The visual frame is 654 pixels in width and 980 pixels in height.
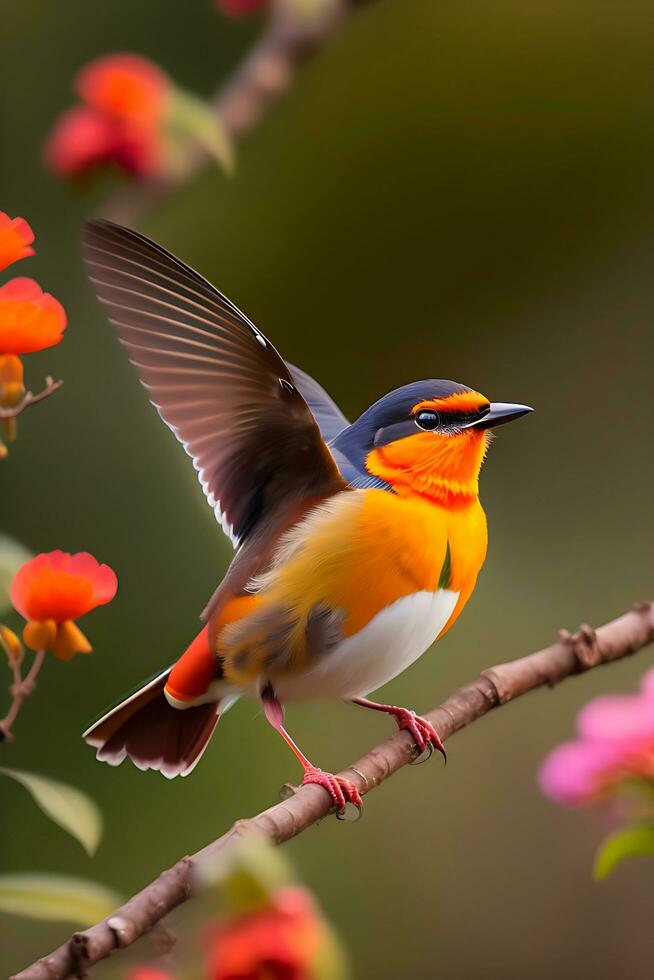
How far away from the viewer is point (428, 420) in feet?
2.51

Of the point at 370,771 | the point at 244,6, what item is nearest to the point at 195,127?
the point at 244,6

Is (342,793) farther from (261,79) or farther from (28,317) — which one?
(261,79)

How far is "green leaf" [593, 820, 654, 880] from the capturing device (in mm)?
561

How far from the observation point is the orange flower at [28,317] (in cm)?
55

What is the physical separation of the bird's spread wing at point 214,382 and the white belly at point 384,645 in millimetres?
83

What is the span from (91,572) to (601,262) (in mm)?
1397

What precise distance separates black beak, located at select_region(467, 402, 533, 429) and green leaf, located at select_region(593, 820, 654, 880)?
0.82 ft

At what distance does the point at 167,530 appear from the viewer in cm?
145

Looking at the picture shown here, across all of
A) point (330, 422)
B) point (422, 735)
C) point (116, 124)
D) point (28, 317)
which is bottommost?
point (422, 735)

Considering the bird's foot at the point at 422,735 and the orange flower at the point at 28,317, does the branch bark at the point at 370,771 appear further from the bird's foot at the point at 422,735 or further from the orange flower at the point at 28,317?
the orange flower at the point at 28,317

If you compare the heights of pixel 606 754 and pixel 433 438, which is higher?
pixel 433 438

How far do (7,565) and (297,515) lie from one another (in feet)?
0.72

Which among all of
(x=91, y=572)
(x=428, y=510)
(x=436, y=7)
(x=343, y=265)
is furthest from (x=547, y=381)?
(x=91, y=572)

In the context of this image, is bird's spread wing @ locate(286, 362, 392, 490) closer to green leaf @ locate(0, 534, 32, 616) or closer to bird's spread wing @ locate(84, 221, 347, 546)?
bird's spread wing @ locate(84, 221, 347, 546)
